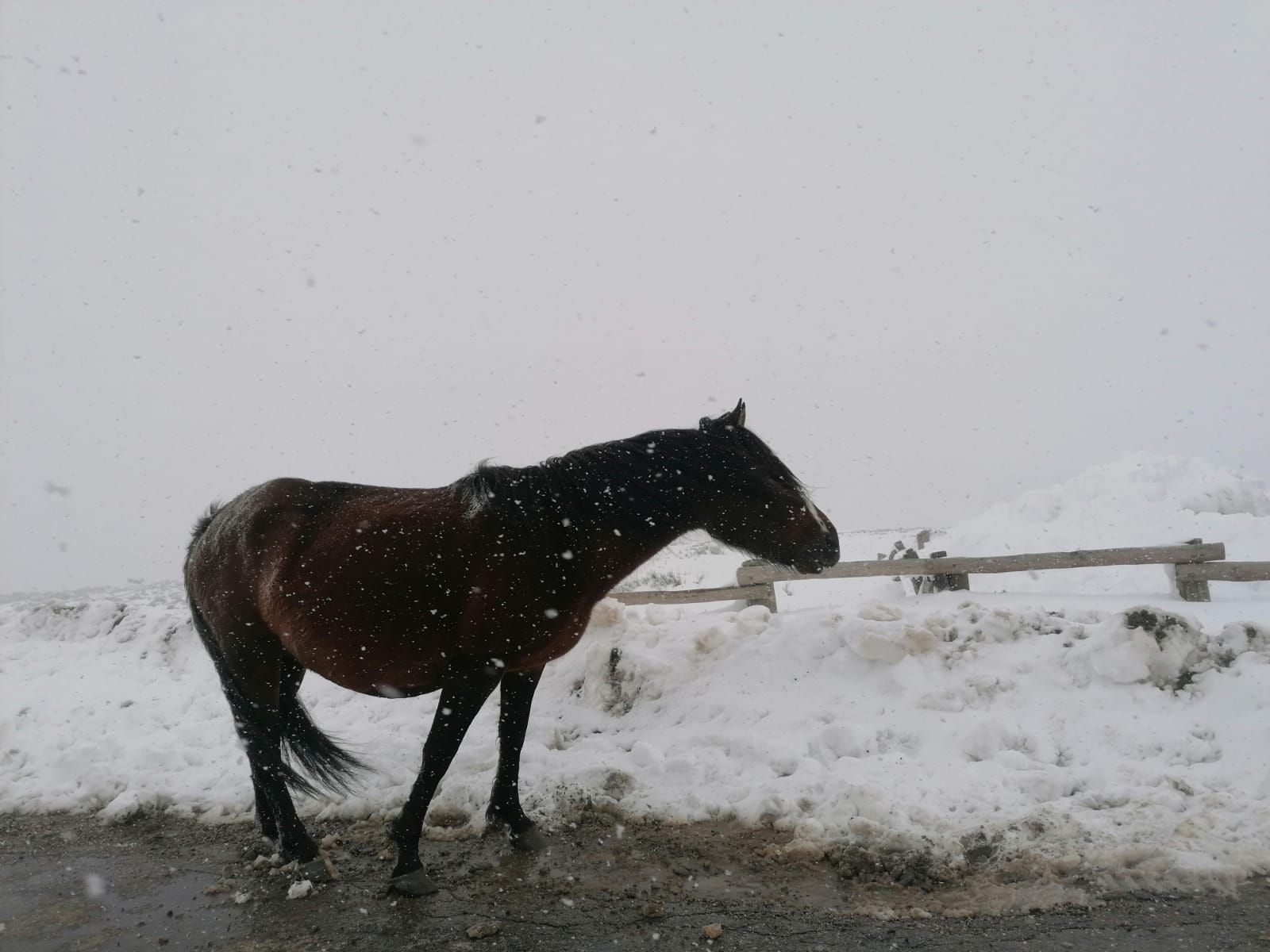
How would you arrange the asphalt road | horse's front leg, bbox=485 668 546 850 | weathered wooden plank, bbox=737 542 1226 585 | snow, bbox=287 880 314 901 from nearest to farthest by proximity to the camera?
the asphalt road, snow, bbox=287 880 314 901, horse's front leg, bbox=485 668 546 850, weathered wooden plank, bbox=737 542 1226 585

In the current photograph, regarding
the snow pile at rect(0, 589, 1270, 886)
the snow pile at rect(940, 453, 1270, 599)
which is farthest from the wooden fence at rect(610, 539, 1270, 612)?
the snow pile at rect(940, 453, 1270, 599)

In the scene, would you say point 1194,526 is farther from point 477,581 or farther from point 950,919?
point 477,581

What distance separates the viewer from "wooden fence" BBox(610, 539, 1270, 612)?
5578 millimetres

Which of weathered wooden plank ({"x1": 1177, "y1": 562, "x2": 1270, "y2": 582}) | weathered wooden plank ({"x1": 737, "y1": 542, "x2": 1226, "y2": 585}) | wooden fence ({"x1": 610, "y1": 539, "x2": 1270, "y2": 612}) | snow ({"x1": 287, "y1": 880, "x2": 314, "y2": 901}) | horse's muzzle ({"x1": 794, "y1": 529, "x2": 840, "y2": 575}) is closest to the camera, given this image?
snow ({"x1": 287, "y1": 880, "x2": 314, "y2": 901})

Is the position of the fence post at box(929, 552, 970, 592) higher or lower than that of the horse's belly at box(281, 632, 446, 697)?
lower

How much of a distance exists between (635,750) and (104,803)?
3.79 m

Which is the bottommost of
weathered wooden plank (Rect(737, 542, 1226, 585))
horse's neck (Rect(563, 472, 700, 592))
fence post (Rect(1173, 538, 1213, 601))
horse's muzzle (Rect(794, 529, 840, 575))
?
fence post (Rect(1173, 538, 1213, 601))

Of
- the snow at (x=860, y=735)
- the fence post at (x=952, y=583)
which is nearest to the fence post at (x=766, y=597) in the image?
the snow at (x=860, y=735)

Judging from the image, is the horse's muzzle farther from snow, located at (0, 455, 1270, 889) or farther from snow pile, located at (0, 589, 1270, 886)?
snow pile, located at (0, 589, 1270, 886)

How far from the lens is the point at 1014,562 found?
612cm

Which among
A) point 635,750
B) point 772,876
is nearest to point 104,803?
point 635,750

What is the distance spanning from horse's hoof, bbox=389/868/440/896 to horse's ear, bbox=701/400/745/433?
8.58 ft

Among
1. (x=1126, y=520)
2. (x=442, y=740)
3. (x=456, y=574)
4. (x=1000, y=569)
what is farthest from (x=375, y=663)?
(x=1126, y=520)

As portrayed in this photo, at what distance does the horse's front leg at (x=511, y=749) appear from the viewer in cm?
362
